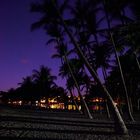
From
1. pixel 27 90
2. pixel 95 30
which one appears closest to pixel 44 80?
pixel 27 90

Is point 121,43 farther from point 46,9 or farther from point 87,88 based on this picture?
point 87,88

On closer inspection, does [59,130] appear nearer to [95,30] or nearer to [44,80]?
[95,30]

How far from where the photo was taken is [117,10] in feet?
74.0

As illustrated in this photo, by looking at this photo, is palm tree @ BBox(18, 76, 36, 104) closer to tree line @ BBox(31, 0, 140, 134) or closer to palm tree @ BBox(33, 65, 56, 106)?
palm tree @ BBox(33, 65, 56, 106)

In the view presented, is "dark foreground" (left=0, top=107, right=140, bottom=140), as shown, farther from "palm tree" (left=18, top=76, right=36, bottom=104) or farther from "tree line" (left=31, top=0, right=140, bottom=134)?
"palm tree" (left=18, top=76, right=36, bottom=104)

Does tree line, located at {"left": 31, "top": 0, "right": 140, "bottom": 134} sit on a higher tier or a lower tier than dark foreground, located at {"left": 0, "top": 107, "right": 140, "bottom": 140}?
higher

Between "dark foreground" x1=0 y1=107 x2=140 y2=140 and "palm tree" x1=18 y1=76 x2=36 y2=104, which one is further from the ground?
"palm tree" x1=18 y1=76 x2=36 y2=104

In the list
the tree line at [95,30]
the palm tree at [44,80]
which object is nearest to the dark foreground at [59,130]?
the tree line at [95,30]

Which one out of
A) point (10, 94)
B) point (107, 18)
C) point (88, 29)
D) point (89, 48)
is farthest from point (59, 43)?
point (10, 94)

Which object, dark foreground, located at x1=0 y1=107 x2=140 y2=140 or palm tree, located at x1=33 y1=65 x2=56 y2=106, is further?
palm tree, located at x1=33 y1=65 x2=56 y2=106

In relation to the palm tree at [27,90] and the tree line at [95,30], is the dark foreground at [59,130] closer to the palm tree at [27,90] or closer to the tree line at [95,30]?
the tree line at [95,30]

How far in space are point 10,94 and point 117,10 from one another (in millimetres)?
83406

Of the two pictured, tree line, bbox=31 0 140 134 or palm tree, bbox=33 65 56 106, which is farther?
palm tree, bbox=33 65 56 106

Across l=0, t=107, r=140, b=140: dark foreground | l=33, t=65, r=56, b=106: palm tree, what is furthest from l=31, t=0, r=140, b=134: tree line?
l=33, t=65, r=56, b=106: palm tree
